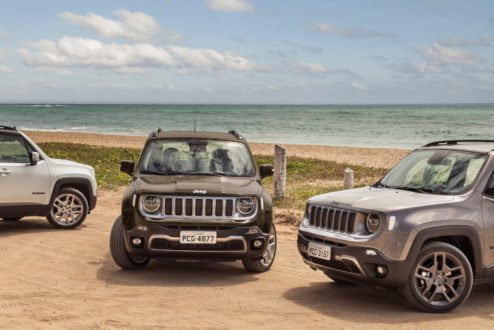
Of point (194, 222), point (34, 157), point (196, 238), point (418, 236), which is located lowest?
point (196, 238)

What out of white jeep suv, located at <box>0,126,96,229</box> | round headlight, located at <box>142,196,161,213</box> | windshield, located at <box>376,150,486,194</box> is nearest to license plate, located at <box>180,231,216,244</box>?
round headlight, located at <box>142,196,161,213</box>

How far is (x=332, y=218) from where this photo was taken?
8.90m

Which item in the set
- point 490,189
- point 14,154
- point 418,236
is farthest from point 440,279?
point 14,154

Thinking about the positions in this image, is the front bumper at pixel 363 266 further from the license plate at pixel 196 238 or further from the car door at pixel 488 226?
the license plate at pixel 196 238

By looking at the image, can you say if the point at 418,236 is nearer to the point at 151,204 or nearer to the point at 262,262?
the point at 262,262

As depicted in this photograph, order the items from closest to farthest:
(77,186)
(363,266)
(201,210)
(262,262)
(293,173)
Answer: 1. (363,266)
2. (201,210)
3. (262,262)
4. (77,186)
5. (293,173)

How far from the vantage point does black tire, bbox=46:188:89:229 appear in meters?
14.1

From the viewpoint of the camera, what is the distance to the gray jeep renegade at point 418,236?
8.26 metres

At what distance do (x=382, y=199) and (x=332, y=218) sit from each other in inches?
23.3

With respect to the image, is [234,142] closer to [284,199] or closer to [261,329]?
[261,329]

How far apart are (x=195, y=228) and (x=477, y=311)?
3.39 meters

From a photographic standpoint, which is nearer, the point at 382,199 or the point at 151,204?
the point at 382,199

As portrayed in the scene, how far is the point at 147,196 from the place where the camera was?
1008 centimetres

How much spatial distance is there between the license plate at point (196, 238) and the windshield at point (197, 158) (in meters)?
1.33
